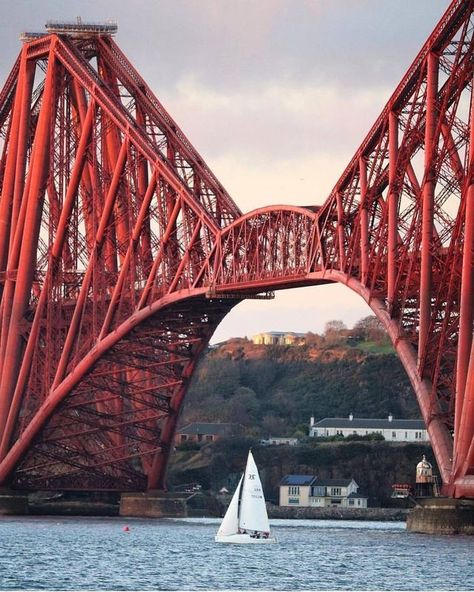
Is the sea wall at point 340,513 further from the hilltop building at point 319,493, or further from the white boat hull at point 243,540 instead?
the white boat hull at point 243,540

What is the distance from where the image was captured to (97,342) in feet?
402

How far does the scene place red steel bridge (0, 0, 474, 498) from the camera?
105m

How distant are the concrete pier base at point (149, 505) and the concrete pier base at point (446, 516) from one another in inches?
1520

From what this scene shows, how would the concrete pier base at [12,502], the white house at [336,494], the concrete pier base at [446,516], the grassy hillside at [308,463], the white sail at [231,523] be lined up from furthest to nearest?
the grassy hillside at [308,463] < the white house at [336,494] < the concrete pier base at [12,502] < the white sail at [231,523] < the concrete pier base at [446,516]

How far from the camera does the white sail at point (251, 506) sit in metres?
102

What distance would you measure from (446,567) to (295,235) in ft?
115

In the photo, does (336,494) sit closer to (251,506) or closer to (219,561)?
(251,506)

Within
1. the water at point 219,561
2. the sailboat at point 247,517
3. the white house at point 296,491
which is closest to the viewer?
the water at point 219,561

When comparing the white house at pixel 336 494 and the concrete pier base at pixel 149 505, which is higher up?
the white house at pixel 336 494

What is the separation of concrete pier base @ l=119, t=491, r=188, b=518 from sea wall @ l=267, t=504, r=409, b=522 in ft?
114

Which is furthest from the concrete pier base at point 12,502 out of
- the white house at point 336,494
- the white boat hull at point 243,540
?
the white house at point 336,494

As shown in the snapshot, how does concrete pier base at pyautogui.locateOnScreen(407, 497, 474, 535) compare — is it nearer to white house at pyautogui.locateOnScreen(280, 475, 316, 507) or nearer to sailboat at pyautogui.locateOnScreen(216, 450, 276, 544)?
sailboat at pyautogui.locateOnScreen(216, 450, 276, 544)

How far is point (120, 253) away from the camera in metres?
130

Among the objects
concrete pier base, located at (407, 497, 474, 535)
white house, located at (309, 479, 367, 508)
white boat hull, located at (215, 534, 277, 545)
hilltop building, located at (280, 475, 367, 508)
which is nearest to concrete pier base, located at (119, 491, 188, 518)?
white boat hull, located at (215, 534, 277, 545)
